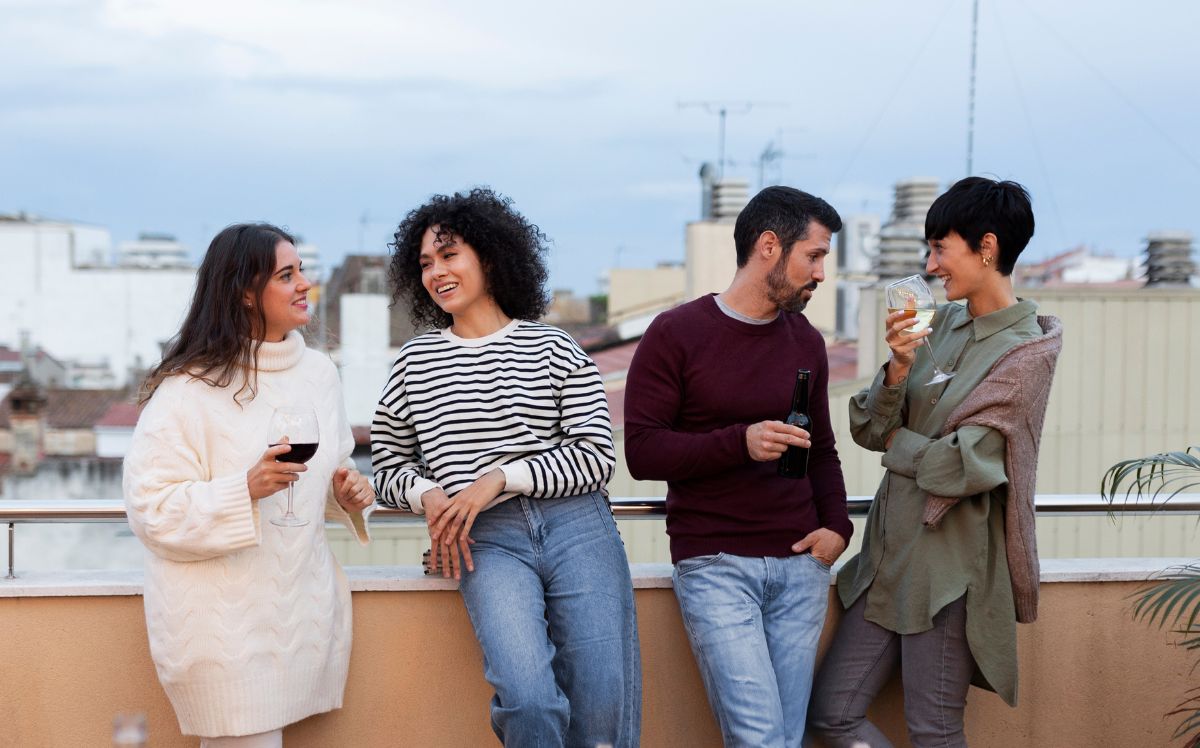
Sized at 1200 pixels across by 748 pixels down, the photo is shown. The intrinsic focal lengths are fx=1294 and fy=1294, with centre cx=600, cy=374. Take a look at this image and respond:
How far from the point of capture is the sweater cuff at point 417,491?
286 cm

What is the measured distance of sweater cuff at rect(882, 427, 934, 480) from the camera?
2.88 meters

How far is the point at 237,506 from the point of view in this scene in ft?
8.38

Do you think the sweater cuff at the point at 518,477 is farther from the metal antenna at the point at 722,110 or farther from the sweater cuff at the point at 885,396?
the metal antenna at the point at 722,110

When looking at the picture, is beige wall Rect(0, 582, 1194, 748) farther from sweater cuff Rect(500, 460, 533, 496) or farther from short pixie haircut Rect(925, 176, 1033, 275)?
short pixie haircut Rect(925, 176, 1033, 275)

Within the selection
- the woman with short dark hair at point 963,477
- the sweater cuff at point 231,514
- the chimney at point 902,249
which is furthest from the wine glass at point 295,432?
the chimney at point 902,249

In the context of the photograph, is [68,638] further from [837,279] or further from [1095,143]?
[1095,143]

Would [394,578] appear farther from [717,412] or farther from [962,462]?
[962,462]

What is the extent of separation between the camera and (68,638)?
308 cm

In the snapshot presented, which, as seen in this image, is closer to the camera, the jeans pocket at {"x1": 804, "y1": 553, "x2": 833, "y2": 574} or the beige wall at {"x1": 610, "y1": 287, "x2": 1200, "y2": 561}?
the jeans pocket at {"x1": 804, "y1": 553, "x2": 833, "y2": 574}

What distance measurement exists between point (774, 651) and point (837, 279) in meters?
21.0

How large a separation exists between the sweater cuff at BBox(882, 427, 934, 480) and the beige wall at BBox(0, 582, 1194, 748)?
584 millimetres

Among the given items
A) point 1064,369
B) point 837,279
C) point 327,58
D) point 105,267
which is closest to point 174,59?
point 327,58

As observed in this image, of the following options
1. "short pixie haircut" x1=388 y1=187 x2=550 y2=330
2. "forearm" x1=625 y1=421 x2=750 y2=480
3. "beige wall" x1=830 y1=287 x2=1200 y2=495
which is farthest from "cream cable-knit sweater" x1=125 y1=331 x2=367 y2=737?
"beige wall" x1=830 y1=287 x2=1200 y2=495

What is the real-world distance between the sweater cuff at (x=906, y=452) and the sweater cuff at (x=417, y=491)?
103 centimetres
